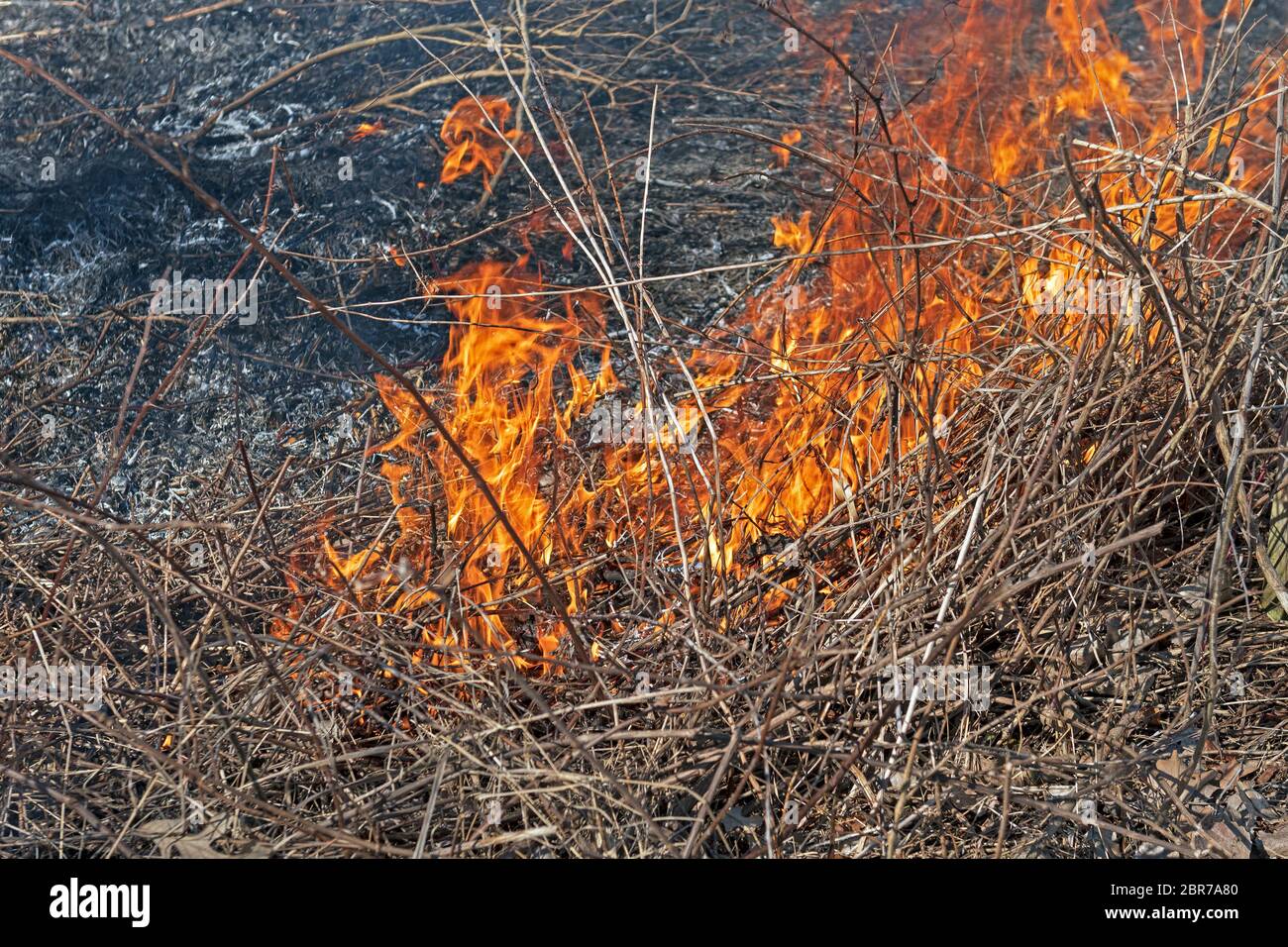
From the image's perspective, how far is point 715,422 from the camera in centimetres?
363

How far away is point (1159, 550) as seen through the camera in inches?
110

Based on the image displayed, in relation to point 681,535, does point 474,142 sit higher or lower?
higher

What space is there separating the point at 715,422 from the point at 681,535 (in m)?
1.00

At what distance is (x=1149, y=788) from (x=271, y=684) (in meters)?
1.94

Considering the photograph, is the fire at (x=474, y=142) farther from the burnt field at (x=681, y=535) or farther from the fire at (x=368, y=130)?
the burnt field at (x=681, y=535)

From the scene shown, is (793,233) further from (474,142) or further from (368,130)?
(368,130)

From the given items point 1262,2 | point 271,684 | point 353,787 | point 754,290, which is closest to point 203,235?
point 754,290

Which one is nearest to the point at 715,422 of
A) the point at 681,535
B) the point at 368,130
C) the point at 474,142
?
the point at 681,535

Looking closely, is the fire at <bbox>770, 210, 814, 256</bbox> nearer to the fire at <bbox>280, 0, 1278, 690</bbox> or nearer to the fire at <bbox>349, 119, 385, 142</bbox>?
the fire at <bbox>280, 0, 1278, 690</bbox>

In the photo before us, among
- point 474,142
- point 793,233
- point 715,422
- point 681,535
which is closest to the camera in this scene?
point 681,535

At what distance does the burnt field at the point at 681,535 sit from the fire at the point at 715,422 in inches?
0.8

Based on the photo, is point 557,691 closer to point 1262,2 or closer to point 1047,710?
point 1047,710

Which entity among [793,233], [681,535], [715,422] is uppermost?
[793,233]

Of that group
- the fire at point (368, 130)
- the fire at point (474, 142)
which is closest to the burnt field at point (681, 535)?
the fire at point (474, 142)
